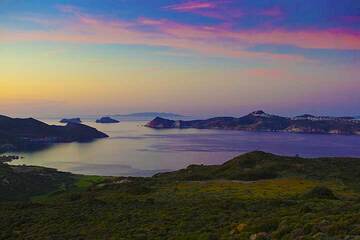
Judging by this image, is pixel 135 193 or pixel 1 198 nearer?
pixel 135 193

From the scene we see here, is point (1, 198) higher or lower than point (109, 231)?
lower

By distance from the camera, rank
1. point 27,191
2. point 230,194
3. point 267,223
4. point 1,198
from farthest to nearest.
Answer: point 27,191 < point 1,198 < point 230,194 < point 267,223

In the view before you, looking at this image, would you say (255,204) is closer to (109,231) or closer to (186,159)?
(109,231)

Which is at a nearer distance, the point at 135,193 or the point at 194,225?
the point at 194,225

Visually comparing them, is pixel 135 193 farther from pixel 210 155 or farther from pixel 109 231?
pixel 210 155

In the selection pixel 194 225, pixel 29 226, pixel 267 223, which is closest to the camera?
pixel 267 223

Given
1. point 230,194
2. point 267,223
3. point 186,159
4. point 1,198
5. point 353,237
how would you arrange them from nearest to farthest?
point 353,237
point 267,223
point 230,194
point 1,198
point 186,159

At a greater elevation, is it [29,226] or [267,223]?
[267,223]

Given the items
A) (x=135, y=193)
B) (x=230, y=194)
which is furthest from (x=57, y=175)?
(x=230, y=194)

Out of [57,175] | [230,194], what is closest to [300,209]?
[230,194]
